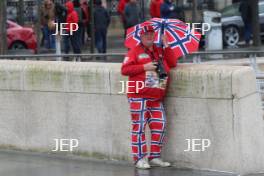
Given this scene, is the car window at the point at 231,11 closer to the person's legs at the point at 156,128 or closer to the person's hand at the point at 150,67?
the person's legs at the point at 156,128

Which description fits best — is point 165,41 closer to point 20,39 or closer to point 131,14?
point 131,14

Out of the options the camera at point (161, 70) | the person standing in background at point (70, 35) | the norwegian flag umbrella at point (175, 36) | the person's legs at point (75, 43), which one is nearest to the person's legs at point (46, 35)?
the person standing in background at point (70, 35)

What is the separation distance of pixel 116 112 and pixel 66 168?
83 centimetres

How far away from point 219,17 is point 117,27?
10374 mm

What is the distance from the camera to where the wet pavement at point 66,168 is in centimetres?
891

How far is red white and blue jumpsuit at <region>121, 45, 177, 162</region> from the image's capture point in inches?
341

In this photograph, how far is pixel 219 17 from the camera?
80.8 ft

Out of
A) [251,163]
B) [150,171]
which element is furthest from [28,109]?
[251,163]

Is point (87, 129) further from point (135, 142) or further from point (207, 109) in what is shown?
point (207, 109)

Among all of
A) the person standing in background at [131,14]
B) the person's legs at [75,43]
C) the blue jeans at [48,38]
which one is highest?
the person standing in background at [131,14]

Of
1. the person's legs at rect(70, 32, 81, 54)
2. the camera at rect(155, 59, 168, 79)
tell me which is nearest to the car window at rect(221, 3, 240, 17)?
the person's legs at rect(70, 32, 81, 54)

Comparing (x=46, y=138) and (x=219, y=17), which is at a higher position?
(x=219, y=17)

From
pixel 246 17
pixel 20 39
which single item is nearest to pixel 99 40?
pixel 20 39

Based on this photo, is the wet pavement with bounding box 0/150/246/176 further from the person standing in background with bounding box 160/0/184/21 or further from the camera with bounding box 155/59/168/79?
the person standing in background with bounding box 160/0/184/21
